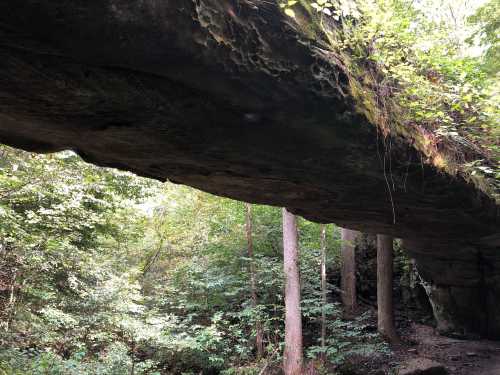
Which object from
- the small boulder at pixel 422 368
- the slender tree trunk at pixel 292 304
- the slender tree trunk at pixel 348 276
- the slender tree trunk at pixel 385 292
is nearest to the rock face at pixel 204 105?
the small boulder at pixel 422 368

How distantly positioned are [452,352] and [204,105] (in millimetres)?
10876

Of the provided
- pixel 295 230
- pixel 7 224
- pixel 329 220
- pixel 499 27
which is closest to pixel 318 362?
pixel 295 230

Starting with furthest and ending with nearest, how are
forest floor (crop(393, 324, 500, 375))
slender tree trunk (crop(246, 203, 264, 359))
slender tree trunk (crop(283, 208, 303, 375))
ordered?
slender tree trunk (crop(246, 203, 264, 359)), slender tree trunk (crop(283, 208, 303, 375)), forest floor (crop(393, 324, 500, 375))

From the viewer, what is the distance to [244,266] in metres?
13.8

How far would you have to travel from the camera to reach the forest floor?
9.92 meters

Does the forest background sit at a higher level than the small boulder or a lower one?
higher

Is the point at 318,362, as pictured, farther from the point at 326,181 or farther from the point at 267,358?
the point at 326,181

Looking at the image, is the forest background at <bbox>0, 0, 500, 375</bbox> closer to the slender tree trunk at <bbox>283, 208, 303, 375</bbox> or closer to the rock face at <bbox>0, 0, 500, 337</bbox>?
the slender tree trunk at <bbox>283, 208, 303, 375</bbox>

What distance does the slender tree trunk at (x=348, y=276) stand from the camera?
13.9 metres

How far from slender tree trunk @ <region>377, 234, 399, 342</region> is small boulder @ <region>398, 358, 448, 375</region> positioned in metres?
2.43

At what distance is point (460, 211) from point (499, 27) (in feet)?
15.7

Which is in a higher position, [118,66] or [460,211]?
[118,66]

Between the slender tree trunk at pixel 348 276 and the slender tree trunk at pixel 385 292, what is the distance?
134 cm

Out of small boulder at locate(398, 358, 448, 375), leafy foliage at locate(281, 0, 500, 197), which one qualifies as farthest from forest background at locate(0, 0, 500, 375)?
small boulder at locate(398, 358, 448, 375)
